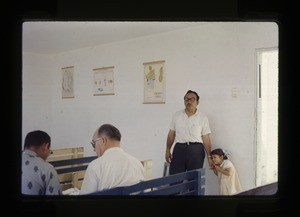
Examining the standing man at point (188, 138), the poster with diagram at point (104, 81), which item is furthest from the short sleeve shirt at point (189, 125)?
the poster with diagram at point (104, 81)

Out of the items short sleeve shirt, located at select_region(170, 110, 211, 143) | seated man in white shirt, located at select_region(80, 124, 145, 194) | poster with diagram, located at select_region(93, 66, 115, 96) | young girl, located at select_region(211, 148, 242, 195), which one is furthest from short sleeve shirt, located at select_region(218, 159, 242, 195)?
poster with diagram, located at select_region(93, 66, 115, 96)

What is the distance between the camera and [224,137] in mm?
1011

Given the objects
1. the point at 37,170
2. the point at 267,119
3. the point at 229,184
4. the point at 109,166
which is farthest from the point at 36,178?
the point at 267,119

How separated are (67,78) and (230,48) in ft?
1.60

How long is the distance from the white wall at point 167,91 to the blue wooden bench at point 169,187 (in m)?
0.03

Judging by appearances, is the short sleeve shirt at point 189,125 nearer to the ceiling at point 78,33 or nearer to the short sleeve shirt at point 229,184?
the short sleeve shirt at point 229,184

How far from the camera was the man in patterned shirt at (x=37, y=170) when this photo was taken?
3.19 ft

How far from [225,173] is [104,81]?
17.3 inches

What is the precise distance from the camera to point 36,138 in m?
0.98
